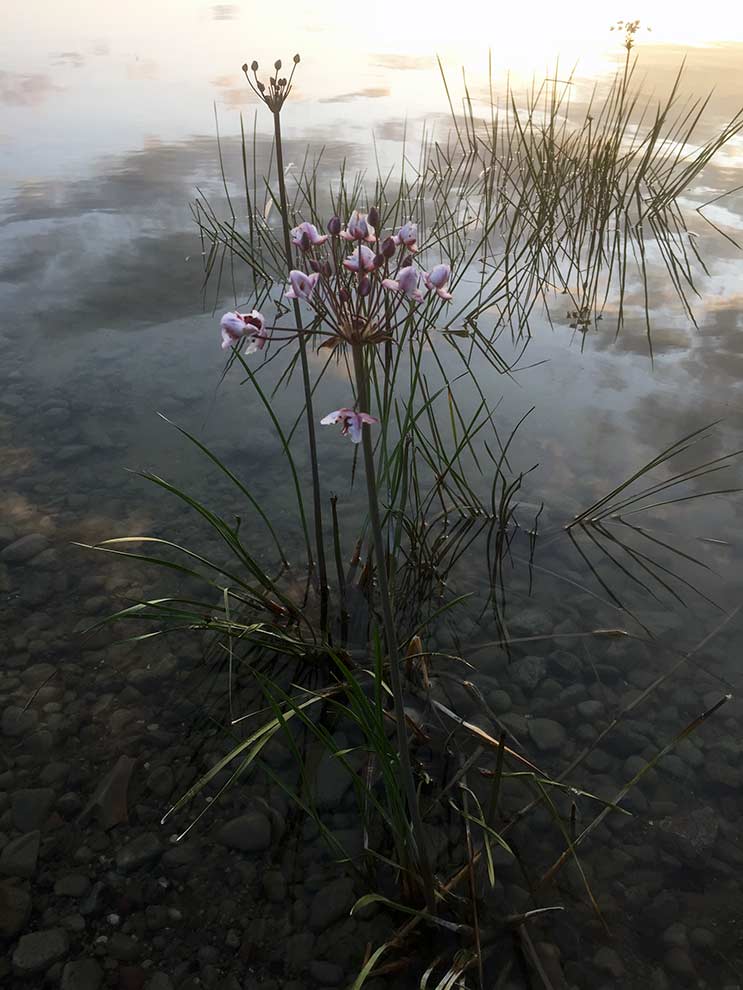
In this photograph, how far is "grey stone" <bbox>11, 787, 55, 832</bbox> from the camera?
6.41 feet

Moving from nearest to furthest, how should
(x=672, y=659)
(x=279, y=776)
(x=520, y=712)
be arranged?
(x=279, y=776) < (x=520, y=712) < (x=672, y=659)

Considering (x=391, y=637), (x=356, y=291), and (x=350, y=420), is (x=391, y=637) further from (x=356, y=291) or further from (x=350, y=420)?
(x=356, y=291)

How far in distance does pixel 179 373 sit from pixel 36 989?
9.79 ft

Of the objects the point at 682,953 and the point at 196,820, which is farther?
the point at 196,820

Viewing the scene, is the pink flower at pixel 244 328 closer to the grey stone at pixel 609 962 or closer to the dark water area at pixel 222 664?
the dark water area at pixel 222 664

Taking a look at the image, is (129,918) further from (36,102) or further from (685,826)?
(36,102)

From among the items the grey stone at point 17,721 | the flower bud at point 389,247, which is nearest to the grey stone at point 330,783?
the grey stone at point 17,721

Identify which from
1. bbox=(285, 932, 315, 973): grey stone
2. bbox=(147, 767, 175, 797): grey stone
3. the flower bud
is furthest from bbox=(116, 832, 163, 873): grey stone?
the flower bud

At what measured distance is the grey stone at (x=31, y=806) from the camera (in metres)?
1.95

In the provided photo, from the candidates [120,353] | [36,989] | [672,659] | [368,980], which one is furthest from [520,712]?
[120,353]

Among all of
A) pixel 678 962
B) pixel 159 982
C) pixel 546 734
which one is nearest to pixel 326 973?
pixel 159 982

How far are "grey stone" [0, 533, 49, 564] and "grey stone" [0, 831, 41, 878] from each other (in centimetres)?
116

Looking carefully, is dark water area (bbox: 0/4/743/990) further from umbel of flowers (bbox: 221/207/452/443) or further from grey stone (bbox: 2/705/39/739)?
umbel of flowers (bbox: 221/207/452/443)

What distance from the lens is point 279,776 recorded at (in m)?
2.12
